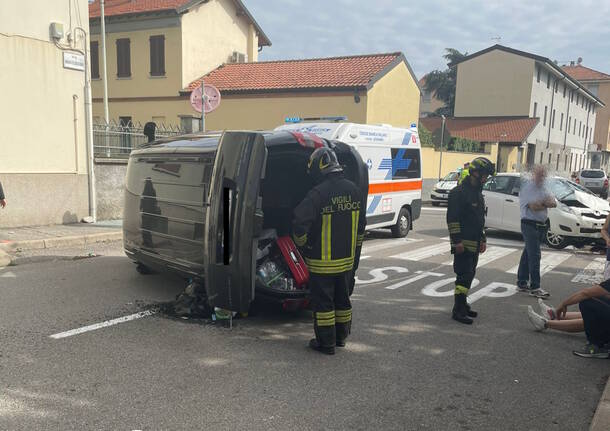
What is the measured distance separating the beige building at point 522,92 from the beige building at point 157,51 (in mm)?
21387

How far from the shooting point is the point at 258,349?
455 centimetres

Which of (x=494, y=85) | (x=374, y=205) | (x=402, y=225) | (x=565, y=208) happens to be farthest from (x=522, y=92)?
(x=374, y=205)

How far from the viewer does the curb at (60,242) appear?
8.52 meters

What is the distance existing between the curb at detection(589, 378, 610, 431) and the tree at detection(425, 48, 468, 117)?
54.2m

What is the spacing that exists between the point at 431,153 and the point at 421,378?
69.5 ft

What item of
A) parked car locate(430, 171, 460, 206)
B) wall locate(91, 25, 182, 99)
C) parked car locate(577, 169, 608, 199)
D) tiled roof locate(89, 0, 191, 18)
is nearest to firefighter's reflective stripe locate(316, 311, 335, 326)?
parked car locate(430, 171, 460, 206)

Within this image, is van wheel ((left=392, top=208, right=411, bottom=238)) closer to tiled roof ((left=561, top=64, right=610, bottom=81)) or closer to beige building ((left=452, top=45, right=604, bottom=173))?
beige building ((left=452, top=45, right=604, bottom=173))

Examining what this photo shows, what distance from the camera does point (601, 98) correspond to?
205 feet

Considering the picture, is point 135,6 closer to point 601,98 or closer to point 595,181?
point 595,181

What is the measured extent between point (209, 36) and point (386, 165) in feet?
58.3

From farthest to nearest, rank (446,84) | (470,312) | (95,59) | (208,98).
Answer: (446,84)
(95,59)
(208,98)
(470,312)

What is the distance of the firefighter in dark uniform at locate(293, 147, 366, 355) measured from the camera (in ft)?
14.1

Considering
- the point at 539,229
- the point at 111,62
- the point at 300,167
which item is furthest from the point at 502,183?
the point at 111,62

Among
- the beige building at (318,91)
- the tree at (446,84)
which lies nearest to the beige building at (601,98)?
the tree at (446,84)
